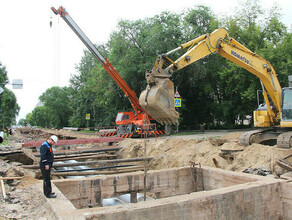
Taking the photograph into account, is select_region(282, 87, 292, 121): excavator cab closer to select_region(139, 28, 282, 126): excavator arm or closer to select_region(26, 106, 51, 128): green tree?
select_region(139, 28, 282, 126): excavator arm

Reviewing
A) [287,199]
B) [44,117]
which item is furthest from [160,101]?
[44,117]

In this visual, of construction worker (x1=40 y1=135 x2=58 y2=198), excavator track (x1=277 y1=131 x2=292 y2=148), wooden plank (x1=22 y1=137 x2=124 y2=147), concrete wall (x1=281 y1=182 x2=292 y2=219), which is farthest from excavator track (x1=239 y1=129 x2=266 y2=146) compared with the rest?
wooden plank (x1=22 y1=137 x2=124 y2=147)

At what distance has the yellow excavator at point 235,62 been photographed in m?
A: 7.35

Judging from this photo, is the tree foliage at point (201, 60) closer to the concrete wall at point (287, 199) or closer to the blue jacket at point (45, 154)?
the concrete wall at point (287, 199)

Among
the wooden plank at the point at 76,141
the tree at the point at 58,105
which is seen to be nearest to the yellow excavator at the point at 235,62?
the wooden plank at the point at 76,141

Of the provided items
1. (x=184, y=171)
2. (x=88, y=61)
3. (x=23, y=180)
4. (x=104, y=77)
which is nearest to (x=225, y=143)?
(x=184, y=171)

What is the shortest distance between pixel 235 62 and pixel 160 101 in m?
5.67

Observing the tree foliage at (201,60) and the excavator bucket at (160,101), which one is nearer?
the excavator bucket at (160,101)

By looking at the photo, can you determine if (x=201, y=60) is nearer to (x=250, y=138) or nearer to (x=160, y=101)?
(x=250, y=138)

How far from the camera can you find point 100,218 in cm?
488

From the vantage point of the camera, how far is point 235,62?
36.9 ft

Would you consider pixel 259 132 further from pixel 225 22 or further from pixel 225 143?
pixel 225 22

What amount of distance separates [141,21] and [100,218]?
24.0m

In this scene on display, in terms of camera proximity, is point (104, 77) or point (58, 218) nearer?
point (58, 218)
